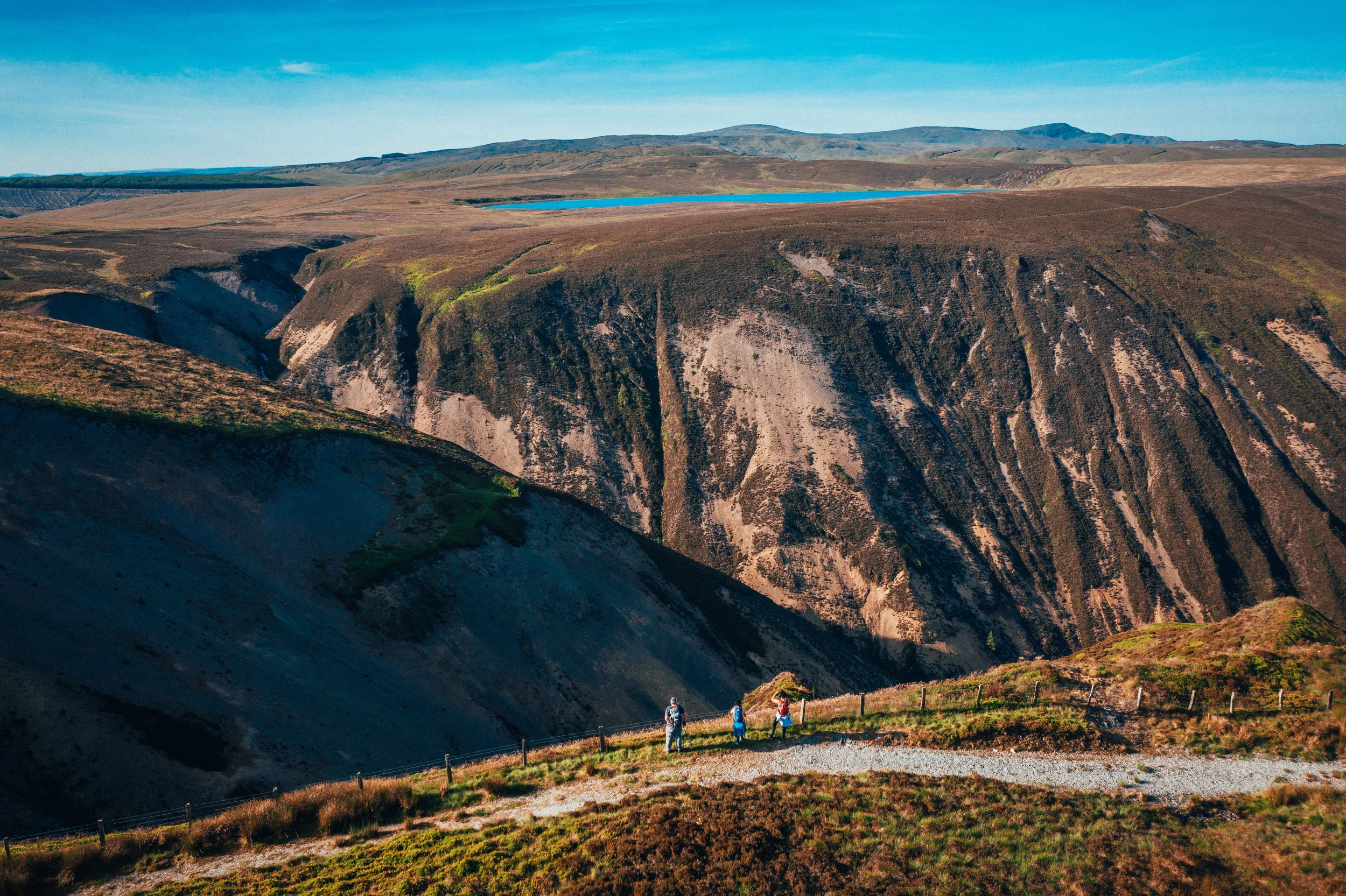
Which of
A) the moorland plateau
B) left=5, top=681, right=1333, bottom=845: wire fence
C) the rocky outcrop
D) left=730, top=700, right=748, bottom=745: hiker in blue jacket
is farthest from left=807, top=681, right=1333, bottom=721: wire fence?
the rocky outcrop

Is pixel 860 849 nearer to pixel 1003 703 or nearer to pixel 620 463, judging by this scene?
pixel 1003 703

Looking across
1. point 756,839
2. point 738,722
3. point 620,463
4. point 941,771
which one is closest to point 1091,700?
point 941,771

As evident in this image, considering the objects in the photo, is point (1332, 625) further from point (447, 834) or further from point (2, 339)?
point (2, 339)

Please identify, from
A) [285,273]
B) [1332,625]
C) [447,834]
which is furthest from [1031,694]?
[285,273]

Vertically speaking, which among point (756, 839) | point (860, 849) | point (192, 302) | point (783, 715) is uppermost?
point (192, 302)

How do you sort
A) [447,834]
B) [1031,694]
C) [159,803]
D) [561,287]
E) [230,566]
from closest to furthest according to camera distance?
[447,834] → [159,803] → [1031,694] → [230,566] → [561,287]

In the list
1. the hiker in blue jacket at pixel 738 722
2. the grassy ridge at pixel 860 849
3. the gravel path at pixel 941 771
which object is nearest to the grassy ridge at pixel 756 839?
the grassy ridge at pixel 860 849
